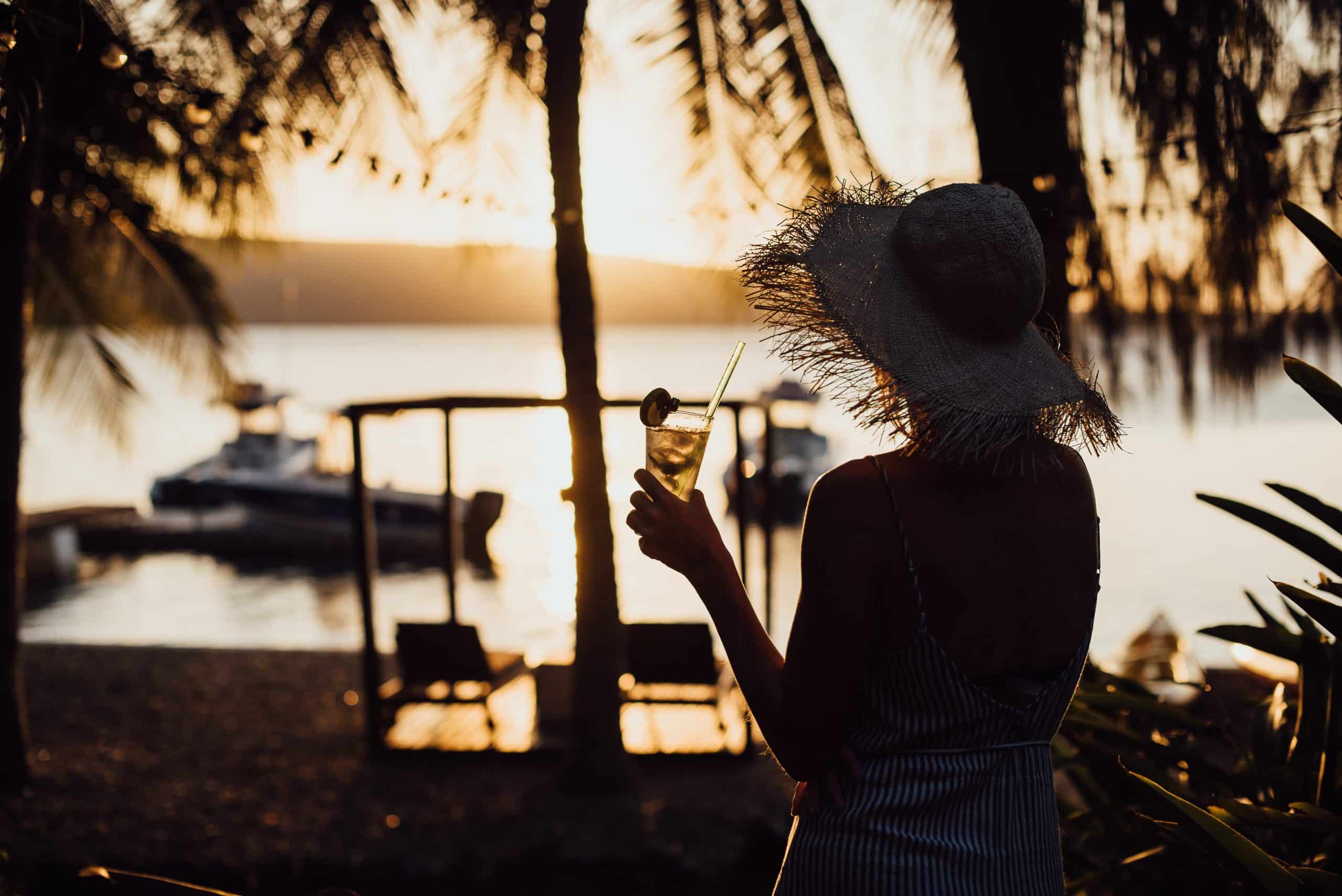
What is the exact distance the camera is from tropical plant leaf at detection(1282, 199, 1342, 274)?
70.7 inches

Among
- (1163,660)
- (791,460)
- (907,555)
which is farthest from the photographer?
(791,460)

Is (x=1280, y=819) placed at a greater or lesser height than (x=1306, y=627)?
lesser

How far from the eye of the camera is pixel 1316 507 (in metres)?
2.07

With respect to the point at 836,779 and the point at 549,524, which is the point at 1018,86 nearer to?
the point at 836,779

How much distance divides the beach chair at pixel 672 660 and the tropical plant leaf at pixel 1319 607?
180 inches

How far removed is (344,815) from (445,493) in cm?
212

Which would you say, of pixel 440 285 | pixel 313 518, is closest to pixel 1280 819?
pixel 313 518

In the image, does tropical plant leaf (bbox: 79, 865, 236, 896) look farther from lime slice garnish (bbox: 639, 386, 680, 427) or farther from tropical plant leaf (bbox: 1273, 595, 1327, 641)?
tropical plant leaf (bbox: 1273, 595, 1327, 641)

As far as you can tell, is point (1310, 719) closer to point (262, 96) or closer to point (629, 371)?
point (262, 96)

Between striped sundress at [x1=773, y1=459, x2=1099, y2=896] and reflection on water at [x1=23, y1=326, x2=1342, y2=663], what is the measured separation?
1.05 ft

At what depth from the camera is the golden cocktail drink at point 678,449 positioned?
158cm

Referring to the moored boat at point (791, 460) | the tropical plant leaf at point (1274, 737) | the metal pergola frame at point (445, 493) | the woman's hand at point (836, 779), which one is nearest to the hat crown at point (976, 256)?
the woman's hand at point (836, 779)

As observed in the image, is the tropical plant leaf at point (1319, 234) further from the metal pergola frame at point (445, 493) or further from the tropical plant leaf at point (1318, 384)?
the metal pergola frame at point (445, 493)

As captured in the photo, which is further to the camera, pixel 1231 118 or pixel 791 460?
pixel 791 460
